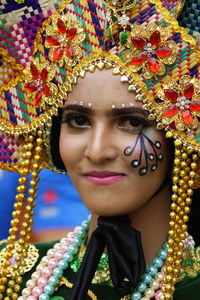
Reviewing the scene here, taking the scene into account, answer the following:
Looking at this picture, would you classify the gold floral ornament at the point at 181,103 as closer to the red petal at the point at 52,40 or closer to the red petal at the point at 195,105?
the red petal at the point at 195,105

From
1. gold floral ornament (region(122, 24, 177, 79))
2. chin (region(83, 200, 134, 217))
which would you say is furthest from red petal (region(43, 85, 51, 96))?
chin (region(83, 200, 134, 217))

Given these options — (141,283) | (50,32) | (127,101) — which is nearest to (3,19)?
(50,32)

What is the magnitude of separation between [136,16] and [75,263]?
3.01 ft

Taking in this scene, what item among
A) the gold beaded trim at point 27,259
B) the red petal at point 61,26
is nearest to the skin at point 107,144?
the red petal at point 61,26

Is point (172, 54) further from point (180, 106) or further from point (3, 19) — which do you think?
point (3, 19)

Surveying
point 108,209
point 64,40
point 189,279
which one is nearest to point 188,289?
point 189,279

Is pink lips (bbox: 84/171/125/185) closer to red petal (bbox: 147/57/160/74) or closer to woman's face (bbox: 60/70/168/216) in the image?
woman's face (bbox: 60/70/168/216)

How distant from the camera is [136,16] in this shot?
7.28ft

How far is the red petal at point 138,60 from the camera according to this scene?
218 cm

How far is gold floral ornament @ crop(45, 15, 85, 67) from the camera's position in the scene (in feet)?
7.46

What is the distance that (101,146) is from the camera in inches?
83.7

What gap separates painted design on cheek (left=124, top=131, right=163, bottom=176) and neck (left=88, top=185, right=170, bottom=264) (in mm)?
179

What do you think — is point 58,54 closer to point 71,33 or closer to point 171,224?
point 71,33

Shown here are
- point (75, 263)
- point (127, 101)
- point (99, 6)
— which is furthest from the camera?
point (75, 263)
